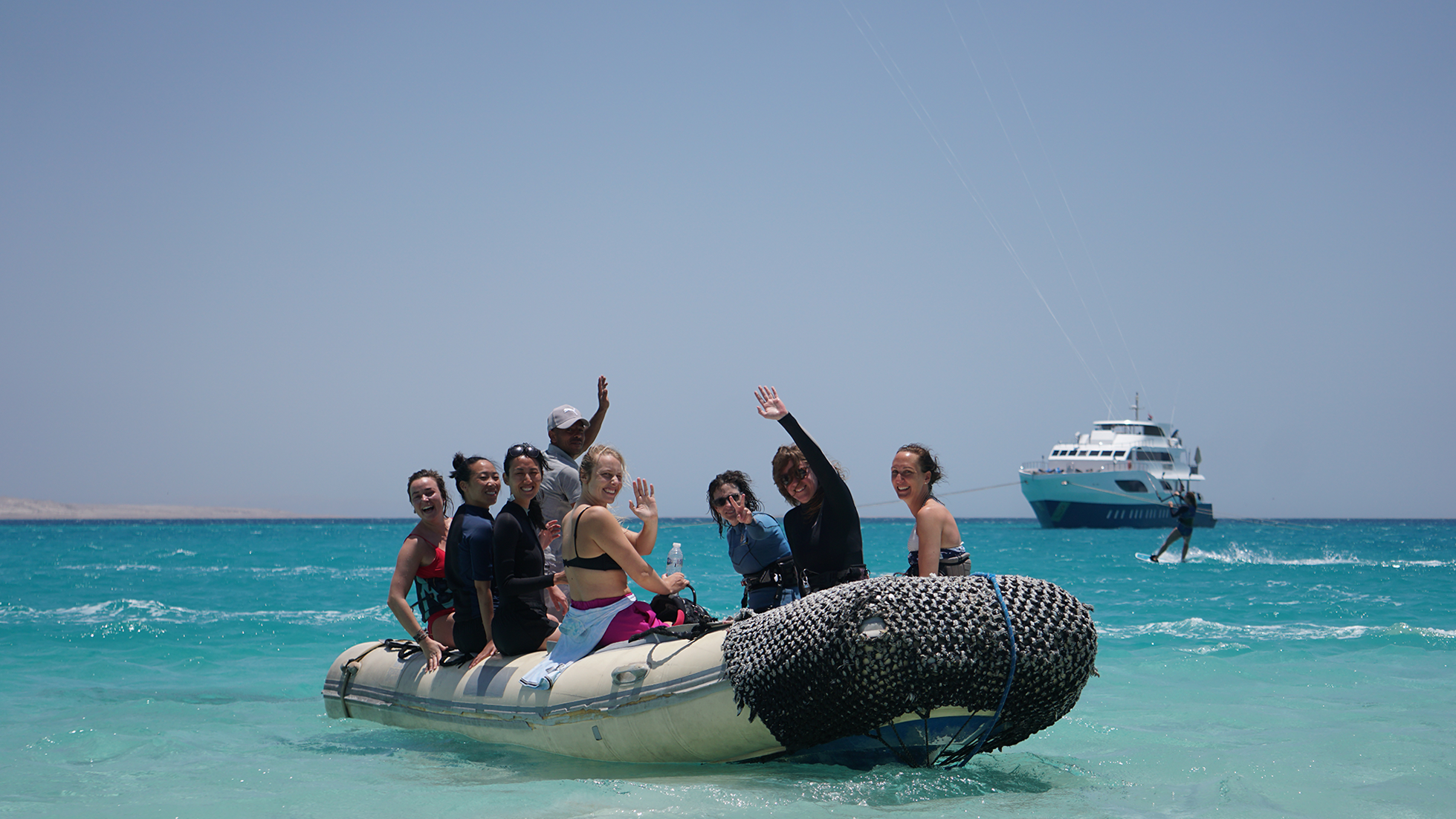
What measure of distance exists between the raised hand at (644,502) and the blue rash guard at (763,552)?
0.69 meters

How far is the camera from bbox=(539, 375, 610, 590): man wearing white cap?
6641 millimetres

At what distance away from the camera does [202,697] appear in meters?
9.65

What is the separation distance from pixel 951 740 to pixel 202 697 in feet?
25.1

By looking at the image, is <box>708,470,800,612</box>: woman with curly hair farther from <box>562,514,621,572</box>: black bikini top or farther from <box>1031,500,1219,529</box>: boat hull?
<box>1031,500,1219,529</box>: boat hull

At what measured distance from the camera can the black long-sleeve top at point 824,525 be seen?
514cm

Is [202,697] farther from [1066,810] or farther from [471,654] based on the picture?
[1066,810]

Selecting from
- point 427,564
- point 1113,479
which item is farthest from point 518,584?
point 1113,479

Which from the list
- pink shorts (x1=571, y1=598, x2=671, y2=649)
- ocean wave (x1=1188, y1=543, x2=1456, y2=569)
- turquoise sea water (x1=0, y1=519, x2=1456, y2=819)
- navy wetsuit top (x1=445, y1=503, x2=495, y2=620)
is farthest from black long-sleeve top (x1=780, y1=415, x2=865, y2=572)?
ocean wave (x1=1188, y1=543, x2=1456, y2=569)

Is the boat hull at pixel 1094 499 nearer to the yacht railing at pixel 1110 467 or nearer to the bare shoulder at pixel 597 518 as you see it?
the yacht railing at pixel 1110 467

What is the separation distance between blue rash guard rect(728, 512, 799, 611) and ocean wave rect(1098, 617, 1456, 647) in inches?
346

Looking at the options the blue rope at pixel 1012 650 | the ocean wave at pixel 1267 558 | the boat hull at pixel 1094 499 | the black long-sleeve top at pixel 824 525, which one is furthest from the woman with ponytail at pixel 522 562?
the boat hull at pixel 1094 499

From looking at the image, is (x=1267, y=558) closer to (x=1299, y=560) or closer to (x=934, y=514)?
(x=1299, y=560)

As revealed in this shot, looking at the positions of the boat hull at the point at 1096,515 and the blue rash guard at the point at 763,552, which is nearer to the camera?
the blue rash guard at the point at 763,552

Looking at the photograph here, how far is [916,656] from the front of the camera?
459cm
